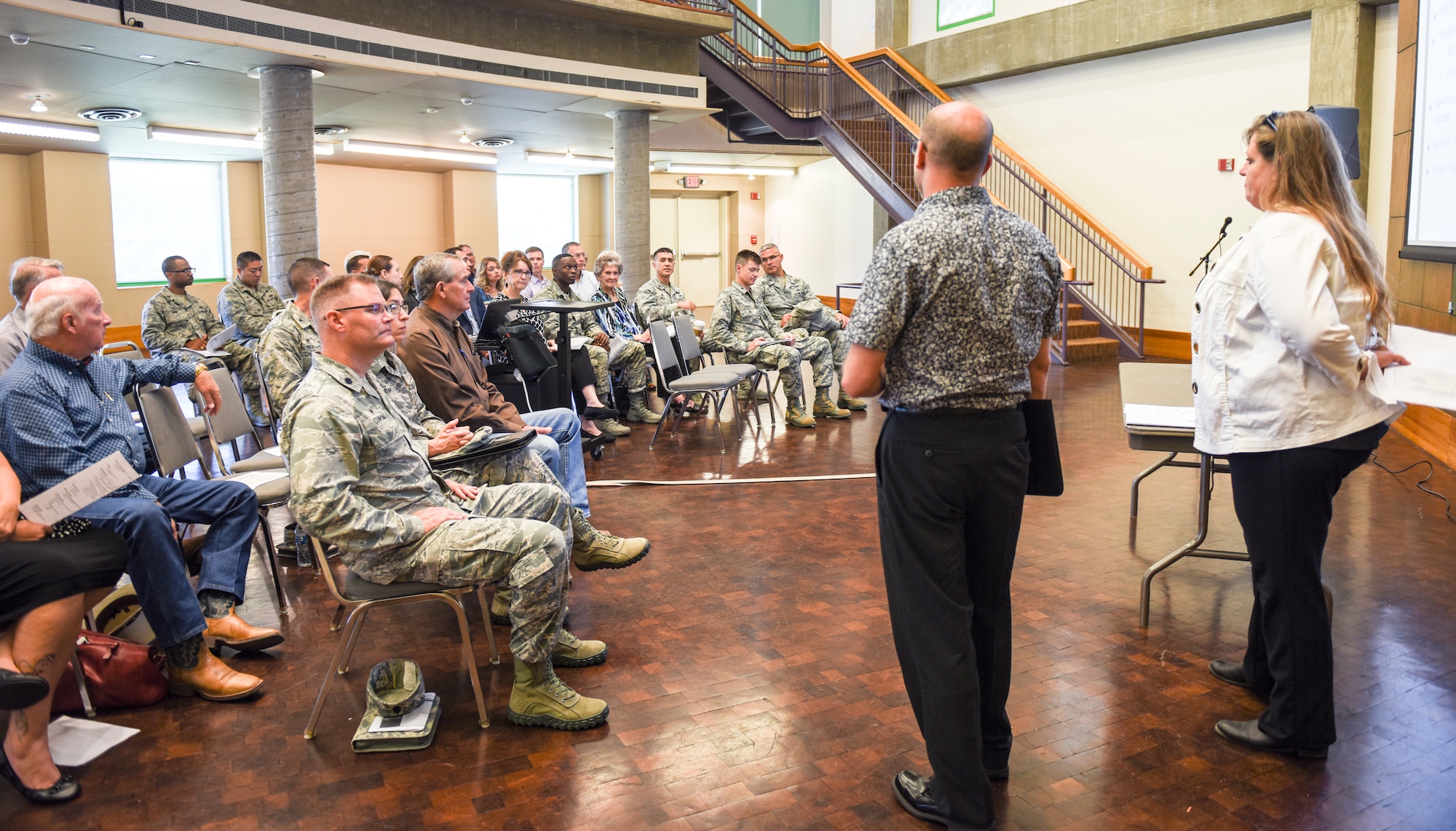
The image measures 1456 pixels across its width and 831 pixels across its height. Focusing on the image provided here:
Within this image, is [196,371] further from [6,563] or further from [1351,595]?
[1351,595]

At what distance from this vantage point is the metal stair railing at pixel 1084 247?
11.0 metres

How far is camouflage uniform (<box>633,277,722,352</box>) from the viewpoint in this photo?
312 inches

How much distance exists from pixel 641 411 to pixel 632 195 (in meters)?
4.50

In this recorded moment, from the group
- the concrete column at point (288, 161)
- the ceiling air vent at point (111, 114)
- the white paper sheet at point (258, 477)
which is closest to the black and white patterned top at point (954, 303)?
the white paper sheet at point (258, 477)

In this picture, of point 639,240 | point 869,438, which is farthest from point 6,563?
point 639,240

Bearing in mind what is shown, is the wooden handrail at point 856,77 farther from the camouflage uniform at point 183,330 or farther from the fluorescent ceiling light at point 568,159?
the camouflage uniform at point 183,330

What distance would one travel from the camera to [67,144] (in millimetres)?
12852

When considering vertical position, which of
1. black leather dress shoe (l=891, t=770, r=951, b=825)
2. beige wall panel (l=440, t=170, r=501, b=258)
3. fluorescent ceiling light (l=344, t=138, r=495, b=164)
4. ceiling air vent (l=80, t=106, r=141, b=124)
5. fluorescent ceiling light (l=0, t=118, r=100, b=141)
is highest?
fluorescent ceiling light (l=344, t=138, r=495, b=164)

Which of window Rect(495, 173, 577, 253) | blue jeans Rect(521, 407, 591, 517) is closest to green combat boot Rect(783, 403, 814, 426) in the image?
blue jeans Rect(521, 407, 591, 517)

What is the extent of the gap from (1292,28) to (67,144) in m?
14.6

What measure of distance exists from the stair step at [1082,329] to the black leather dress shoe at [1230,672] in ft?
27.4

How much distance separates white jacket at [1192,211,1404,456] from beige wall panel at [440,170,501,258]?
16.1 m

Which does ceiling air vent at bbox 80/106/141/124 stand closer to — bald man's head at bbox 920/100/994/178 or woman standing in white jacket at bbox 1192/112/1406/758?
bald man's head at bbox 920/100/994/178

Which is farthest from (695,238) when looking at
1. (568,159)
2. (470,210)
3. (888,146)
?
(888,146)
